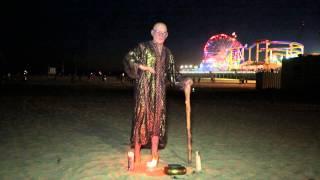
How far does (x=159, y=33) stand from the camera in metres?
6.05

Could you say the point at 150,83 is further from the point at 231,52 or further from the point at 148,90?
the point at 231,52

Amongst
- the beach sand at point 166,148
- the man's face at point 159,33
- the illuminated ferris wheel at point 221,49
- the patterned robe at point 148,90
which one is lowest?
the beach sand at point 166,148

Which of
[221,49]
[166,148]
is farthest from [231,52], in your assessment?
[166,148]

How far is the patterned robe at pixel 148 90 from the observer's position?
6059 mm

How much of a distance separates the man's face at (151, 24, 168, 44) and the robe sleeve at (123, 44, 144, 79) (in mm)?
223

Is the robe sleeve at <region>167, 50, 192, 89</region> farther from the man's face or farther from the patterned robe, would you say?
the man's face

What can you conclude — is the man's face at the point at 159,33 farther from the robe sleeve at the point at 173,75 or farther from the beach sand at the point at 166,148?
the beach sand at the point at 166,148

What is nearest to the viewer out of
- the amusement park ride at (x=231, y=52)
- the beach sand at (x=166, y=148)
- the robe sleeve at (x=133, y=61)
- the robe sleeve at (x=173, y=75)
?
the robe sleeve at (x=133, y=61)

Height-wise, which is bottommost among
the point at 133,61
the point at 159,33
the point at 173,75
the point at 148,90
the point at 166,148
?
the point at 166,148

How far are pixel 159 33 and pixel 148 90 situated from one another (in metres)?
0.79

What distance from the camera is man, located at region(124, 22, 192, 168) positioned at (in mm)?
6051

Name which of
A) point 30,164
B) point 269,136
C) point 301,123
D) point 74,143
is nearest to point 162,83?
point 30,164

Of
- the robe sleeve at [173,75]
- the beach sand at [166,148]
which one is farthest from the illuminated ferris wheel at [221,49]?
the robe sleeve at [173,75]

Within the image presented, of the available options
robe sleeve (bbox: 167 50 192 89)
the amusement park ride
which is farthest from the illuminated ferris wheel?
robe sleeve (bbox: 167 50 192 89)
